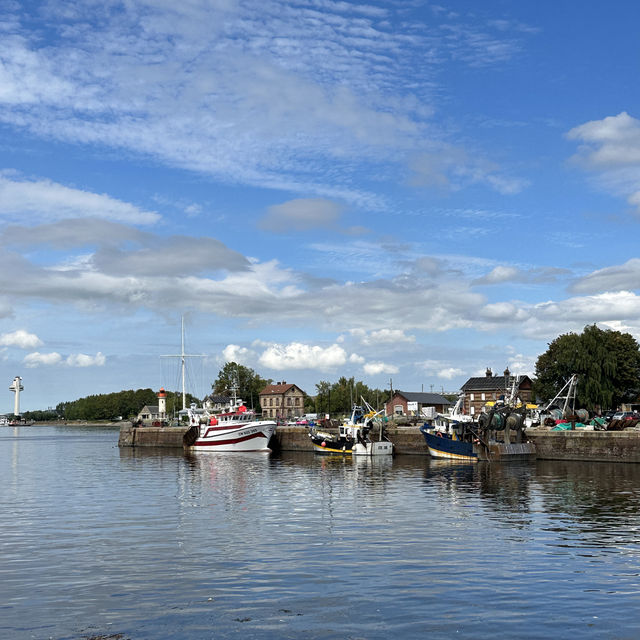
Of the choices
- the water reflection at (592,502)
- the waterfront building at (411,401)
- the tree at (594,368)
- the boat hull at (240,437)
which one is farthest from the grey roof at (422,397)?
the water reflection at (592,502)

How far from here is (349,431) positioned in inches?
3720

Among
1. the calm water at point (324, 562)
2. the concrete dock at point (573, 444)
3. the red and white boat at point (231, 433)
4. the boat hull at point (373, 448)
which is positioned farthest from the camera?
the red and white boat at point (231, 433)

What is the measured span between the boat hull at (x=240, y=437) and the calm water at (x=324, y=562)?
50608mm

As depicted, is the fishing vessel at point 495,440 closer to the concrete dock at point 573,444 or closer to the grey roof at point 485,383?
the concrete dock at point 573,444

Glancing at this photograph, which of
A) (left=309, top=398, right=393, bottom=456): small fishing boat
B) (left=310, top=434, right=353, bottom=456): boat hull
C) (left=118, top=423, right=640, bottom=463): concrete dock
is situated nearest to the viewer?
(left=118, top=423, right=640, bottom=463): concrete dock

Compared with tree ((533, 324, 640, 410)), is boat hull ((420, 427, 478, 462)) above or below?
below

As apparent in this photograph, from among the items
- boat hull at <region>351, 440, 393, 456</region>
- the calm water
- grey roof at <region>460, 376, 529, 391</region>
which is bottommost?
boat hull at <region>351, 440, 393, 456</region>

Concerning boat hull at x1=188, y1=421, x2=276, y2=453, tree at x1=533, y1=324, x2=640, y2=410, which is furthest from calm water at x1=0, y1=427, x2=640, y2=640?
tree at x1=533, y1=324, x2=640, y2=410

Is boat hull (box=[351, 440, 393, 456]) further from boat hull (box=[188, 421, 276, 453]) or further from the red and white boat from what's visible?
the red and white boat

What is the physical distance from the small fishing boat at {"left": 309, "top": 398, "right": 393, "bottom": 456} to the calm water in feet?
117

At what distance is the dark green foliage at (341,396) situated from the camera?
185000 mm

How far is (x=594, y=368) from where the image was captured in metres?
110

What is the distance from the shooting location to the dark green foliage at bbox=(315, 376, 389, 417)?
607 feet

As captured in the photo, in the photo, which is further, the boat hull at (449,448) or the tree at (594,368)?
the tree at (594,368)
